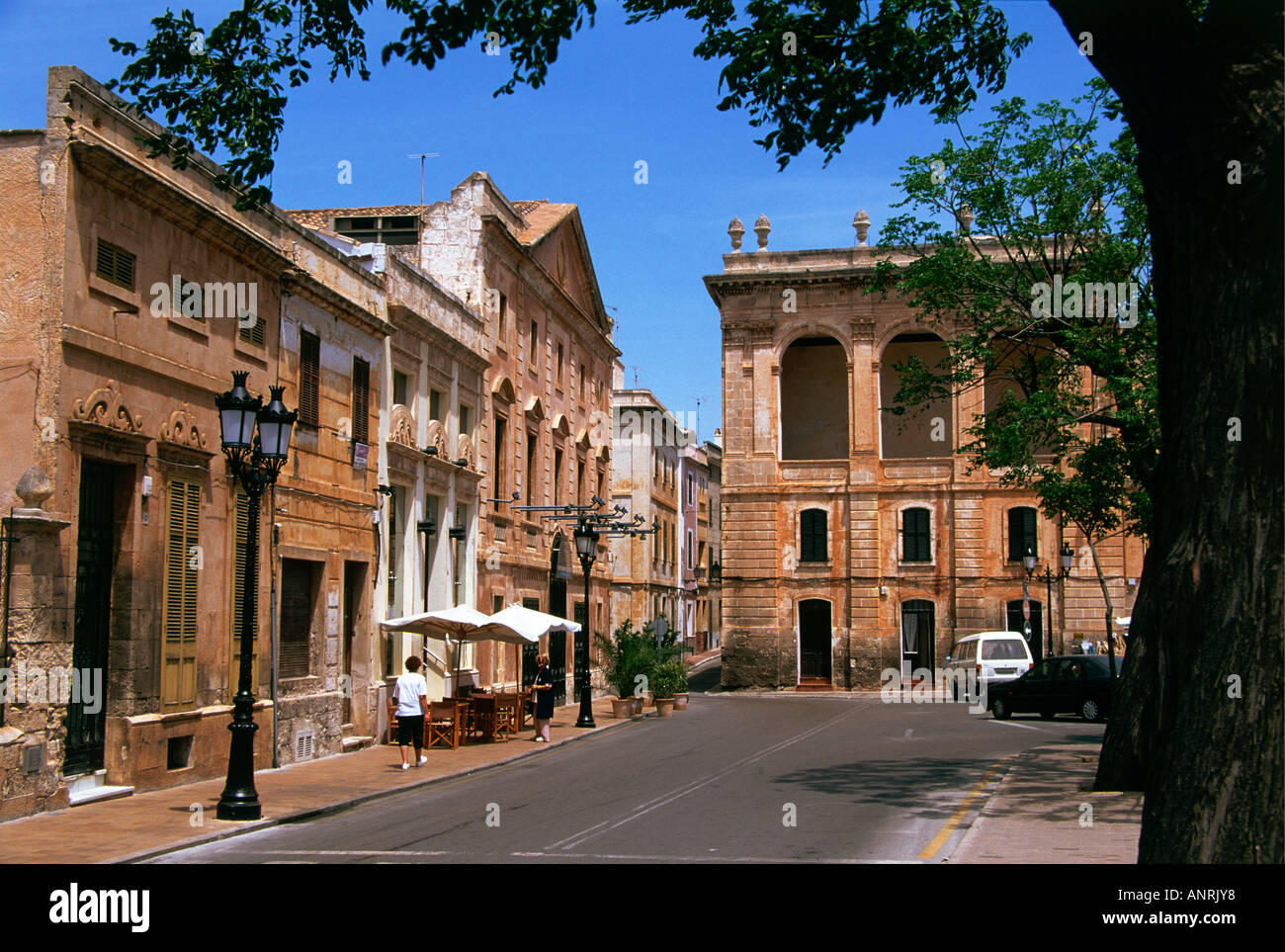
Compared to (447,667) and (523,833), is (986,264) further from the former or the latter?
(447,667)

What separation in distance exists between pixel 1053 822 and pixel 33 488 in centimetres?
1138

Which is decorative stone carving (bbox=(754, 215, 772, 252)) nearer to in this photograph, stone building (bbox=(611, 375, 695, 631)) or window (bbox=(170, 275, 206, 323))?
stone building (bbox=(611, 375, 695, 631))

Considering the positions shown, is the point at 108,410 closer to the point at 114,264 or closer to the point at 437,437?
the point at 114,264

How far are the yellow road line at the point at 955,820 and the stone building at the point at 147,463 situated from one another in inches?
369

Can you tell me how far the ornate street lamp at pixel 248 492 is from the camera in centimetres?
1416

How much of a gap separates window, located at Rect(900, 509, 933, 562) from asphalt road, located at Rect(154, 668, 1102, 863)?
903 inches

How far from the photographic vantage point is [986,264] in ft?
69.5

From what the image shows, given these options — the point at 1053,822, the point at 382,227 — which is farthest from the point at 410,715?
the point at 382,227

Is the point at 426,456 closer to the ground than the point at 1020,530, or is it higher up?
higher up

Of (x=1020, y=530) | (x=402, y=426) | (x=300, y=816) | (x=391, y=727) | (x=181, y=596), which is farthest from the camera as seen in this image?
(x=1020, y=530)

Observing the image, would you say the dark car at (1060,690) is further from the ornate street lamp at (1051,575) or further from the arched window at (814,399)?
the arched window at (814,399)

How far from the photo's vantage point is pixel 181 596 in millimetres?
17828

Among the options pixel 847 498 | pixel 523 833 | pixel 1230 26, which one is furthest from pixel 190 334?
pixel 847 498

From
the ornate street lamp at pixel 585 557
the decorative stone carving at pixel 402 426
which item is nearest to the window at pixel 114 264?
the decorative stone carving at pixel 402 426
